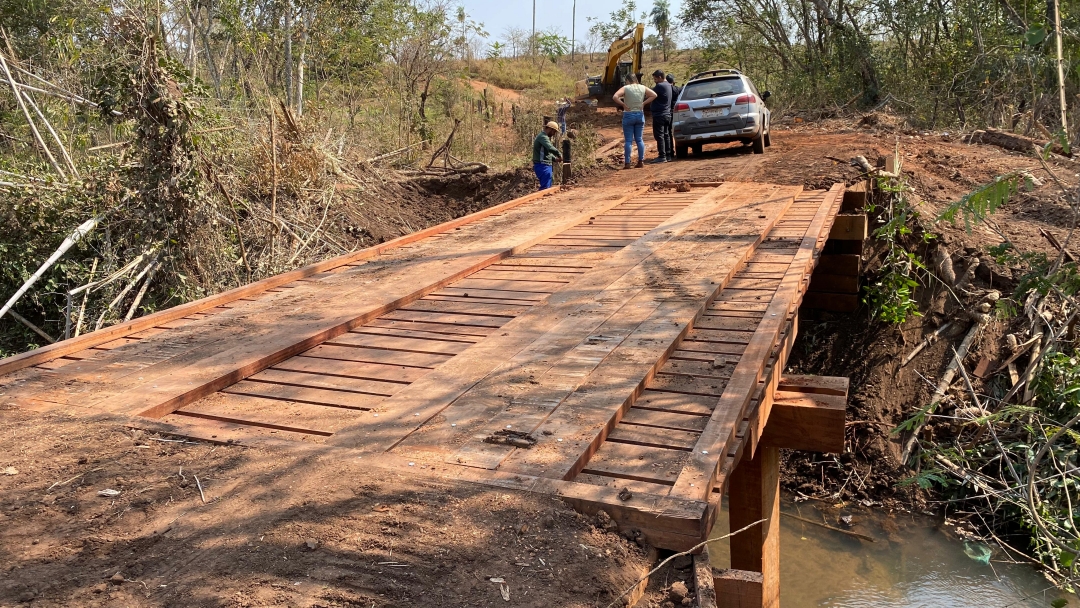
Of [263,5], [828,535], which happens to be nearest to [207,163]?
[263,5]

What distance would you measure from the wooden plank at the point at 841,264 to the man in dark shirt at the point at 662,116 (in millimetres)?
5294

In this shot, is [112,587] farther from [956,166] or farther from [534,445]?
[956,166]

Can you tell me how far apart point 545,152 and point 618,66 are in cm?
1317

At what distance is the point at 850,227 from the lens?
8695mm

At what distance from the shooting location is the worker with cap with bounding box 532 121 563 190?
11695 mm

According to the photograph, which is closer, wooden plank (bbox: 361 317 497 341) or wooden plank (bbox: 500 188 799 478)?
wooden plank (bbox: 500 188 799 478)

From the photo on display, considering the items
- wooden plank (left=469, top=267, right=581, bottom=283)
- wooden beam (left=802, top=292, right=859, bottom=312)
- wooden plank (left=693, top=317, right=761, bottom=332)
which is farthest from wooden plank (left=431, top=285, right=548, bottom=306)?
wooden beam (left=802, top=292, right=859, bottom=312)

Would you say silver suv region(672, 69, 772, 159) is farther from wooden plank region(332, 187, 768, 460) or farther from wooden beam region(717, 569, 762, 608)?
wooden beam region(717, 569, 762, 608)

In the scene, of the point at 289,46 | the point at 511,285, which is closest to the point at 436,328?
the point at 511,285

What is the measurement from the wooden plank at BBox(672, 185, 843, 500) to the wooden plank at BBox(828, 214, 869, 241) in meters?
2.90

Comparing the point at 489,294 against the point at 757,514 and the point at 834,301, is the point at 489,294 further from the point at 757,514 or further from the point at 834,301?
the point at 834,301

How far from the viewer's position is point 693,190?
9.92 meters

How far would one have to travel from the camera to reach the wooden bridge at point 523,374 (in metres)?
2.82

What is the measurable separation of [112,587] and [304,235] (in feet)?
27.4
